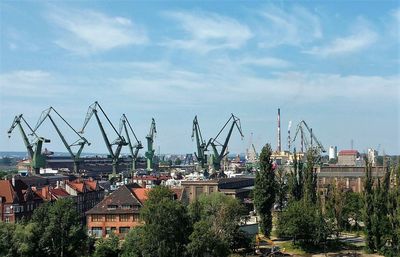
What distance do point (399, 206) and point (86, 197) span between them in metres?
48.4

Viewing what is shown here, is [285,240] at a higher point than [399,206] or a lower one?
lower

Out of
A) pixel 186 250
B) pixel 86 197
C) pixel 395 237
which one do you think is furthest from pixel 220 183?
pixel 186 250

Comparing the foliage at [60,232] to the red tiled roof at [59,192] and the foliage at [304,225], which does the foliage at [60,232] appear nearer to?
the foliage at [304,225]

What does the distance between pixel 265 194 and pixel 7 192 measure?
3042 centimetres

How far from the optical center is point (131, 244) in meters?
43.2

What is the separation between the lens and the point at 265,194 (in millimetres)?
55781

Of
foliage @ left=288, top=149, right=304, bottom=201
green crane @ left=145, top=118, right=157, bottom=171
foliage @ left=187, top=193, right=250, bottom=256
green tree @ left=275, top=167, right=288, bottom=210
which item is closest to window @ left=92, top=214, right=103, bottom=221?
foliage @ left=187, top=193, right=250, bottom=256

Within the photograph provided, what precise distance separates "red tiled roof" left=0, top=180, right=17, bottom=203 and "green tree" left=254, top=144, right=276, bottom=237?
2859 centimetres

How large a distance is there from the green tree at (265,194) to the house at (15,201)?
2815 cm

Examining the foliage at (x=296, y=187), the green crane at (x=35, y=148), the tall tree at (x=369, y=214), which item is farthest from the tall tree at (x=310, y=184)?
the green crane at (x=35, y=148)

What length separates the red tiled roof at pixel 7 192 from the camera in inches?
2416

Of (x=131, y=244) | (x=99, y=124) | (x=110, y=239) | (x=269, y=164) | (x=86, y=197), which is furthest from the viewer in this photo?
(x=99, y=124)

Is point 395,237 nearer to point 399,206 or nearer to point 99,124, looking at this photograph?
point 399,206

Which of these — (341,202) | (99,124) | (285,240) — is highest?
(99,124)
